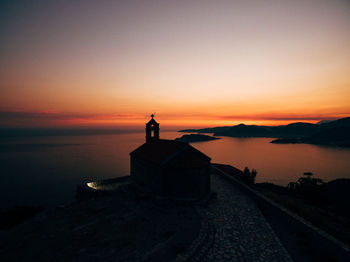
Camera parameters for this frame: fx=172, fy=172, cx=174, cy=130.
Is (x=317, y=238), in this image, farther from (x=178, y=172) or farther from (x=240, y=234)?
(x=178, y=172)

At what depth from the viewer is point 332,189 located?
33.0 metres

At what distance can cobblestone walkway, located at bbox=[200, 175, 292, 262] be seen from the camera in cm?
884

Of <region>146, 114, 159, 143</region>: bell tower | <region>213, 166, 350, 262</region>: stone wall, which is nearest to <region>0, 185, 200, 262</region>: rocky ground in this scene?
<region>213, 166, 350, 262</region>: stone wall

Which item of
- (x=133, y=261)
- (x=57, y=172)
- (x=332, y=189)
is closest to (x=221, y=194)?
(x=133, y=261)

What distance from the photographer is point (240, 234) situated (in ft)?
35.3

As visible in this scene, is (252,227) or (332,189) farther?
(332,189)

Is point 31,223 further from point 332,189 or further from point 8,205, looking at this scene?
point 332,189

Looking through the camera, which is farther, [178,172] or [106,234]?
[178,172]

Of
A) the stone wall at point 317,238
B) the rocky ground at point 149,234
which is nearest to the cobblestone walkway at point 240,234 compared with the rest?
the rocky ground at point 149,234

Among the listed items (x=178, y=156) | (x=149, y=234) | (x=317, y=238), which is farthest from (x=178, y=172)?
(x=317, y=238)

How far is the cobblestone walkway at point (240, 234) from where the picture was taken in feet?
29.0

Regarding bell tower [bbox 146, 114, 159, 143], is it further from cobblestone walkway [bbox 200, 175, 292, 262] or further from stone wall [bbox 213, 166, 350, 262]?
stone wall [bbox 213, 166, 350, 262]

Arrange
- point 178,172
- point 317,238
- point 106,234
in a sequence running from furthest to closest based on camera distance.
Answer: point 178,172 < point 106,234 < point 317,238

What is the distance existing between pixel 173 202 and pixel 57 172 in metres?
68.7
